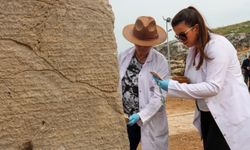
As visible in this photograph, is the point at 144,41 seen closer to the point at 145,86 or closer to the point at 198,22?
the point at 145,86

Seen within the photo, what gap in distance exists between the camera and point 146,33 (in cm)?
408

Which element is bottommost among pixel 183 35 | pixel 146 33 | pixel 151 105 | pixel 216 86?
pixel 151 105

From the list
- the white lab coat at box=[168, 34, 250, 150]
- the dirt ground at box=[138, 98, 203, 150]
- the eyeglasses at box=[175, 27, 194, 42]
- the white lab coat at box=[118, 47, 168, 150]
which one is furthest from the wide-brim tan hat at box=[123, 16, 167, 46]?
the dirt ground at box=[138, 98, 203, 150]

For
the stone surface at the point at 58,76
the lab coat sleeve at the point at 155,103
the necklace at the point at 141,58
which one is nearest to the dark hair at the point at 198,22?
the lab coat sleeve at the point at 155,103

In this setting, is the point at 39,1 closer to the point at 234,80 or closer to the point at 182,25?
the point at 182,25

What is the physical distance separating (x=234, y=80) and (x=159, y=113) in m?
0.89

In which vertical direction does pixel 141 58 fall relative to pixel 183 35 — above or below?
below

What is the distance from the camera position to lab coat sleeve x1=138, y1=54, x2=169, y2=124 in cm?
393

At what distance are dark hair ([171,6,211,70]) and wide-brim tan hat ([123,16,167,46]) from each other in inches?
23.3

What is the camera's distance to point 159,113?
161 inches

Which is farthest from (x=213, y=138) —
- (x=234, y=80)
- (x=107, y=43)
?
(x=107, y=43)

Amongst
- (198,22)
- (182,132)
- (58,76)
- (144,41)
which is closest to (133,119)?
(144,41)

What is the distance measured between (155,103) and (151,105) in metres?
0.04

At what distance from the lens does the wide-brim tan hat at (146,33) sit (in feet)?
13.3
